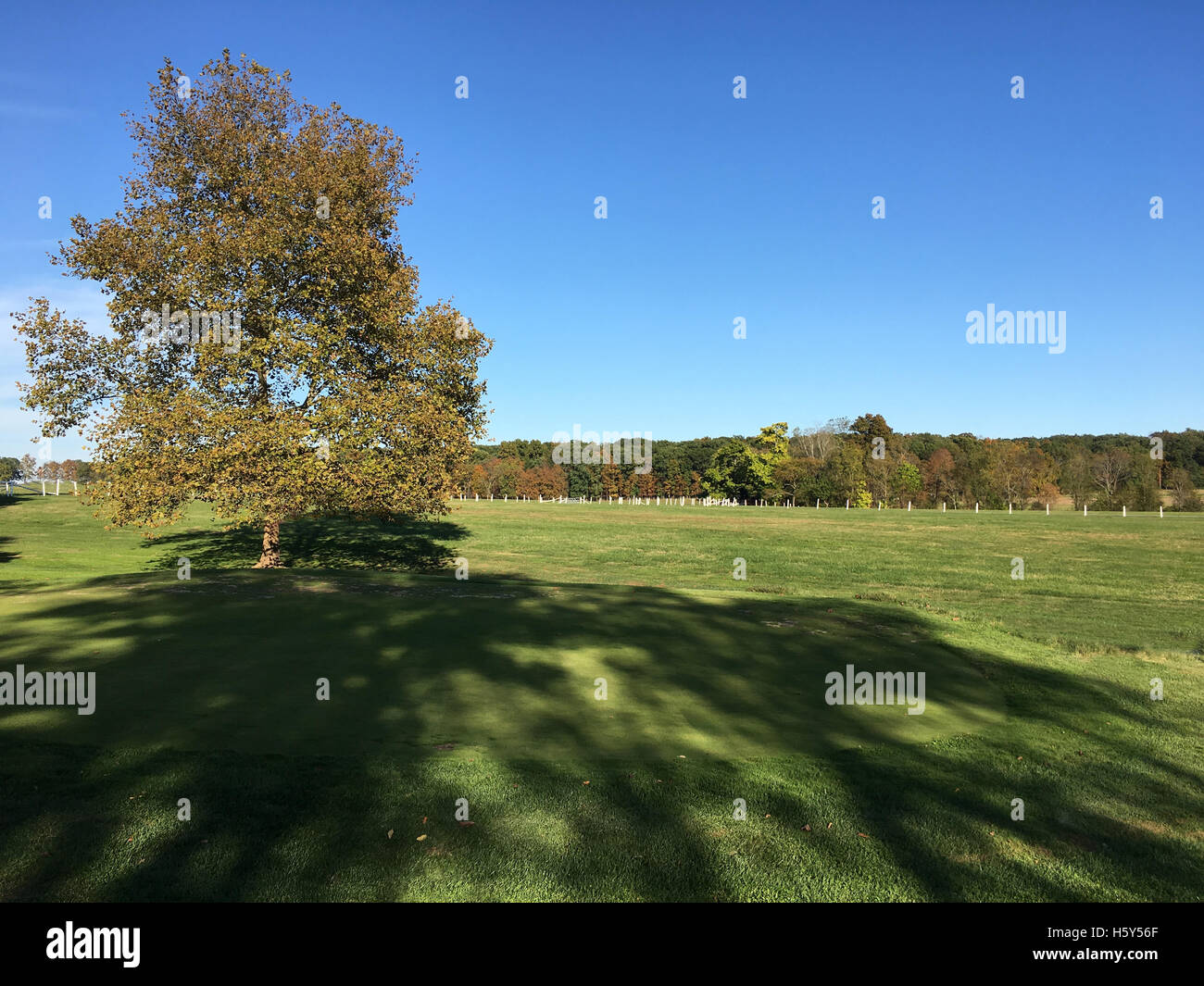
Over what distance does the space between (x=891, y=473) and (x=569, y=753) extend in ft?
402

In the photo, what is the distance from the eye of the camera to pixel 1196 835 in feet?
22.7

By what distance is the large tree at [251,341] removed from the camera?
79.0ft

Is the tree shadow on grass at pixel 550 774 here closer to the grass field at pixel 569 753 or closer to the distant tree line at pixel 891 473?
the grass field at pixel 569 753

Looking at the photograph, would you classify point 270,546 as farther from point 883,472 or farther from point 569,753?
point 883,472

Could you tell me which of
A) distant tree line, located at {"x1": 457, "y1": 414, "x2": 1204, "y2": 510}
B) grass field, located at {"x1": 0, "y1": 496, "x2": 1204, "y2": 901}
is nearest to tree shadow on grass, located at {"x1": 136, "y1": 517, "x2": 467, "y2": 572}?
grass field, located at {"x1": 0, "y1": 496, "x2": 1204, "y2": 901}

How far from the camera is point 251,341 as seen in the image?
82.3ft

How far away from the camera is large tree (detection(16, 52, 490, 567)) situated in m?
24.1

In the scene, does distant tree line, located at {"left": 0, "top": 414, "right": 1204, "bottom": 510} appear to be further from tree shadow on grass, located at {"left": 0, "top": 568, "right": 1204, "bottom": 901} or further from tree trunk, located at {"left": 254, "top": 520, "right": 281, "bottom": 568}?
tree shadow on grass, located at {"left": 0, "top": 568, "right": 1204, "bottom": 901}

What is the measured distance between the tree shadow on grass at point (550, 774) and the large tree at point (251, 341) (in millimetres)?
11770

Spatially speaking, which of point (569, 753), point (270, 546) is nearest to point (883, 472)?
point (270, 546)

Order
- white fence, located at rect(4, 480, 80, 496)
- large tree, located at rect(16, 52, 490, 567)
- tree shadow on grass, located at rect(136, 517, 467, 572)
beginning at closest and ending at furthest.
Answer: large tree, located at rect(16, 52, 490, 567) < tree shadow on grass, located at rect(136, 517, 467, 572) < white fence, located at rect(4, 480, 80, 496)

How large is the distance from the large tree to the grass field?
6.54m
